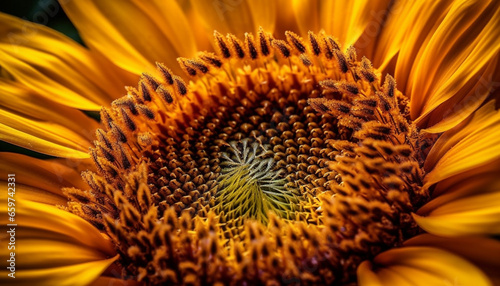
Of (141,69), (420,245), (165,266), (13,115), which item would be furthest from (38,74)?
(420,245)

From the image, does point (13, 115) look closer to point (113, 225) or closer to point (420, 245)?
point (113, 225)

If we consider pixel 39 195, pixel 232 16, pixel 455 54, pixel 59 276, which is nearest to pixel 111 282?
pixel 59 276

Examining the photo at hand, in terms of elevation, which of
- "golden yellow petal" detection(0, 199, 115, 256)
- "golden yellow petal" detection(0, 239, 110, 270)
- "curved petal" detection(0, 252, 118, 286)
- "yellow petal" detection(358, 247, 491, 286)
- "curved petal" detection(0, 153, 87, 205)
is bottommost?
"yellow petal" detection(358, 247, 491, 286)

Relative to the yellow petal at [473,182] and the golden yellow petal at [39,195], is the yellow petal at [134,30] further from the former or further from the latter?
the yellow petal at [473,182]

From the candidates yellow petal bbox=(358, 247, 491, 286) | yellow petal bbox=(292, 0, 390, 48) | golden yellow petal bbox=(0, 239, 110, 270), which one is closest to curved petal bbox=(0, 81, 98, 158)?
golden yellow petal bbox=(0, 239, 110, 270)

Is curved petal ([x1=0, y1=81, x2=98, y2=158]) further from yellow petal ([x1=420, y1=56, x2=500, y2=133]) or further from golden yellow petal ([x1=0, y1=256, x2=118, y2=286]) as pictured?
yellow petal ([x1=420, y1=56, x2=500, y2=133])

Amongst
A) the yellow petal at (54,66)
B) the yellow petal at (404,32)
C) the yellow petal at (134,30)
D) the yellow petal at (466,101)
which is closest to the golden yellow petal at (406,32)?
the yellow petal at (404,32)
